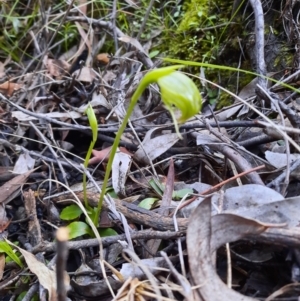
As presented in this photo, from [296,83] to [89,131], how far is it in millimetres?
633

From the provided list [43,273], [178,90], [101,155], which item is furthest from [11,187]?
[178,90]

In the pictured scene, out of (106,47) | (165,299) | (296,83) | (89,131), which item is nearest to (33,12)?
(106,47)

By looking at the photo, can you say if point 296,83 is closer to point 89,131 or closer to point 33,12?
point 89,131

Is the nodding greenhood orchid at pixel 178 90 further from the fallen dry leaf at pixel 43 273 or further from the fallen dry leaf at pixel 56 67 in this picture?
the fallen dry leaf at pixel 56 67

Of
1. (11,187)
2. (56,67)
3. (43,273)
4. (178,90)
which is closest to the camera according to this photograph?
(178,90)

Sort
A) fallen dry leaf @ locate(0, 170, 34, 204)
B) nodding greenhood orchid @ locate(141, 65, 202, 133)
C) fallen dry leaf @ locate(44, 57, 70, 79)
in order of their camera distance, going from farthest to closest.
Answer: fallen dry leaf @ locate(44, 57, 70, 79) < fallen dry leaf @ locate(0, 170, 34, 204) < nodding greenhood orchid @ locate(141, 65, 202, 133)

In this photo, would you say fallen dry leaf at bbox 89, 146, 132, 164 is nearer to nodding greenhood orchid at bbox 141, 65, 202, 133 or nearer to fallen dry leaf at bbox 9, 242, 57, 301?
fallen dry leaf at bbox 9, 242, 57, 301

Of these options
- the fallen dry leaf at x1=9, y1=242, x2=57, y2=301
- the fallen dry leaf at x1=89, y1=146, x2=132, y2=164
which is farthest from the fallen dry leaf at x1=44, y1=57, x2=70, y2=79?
the fallen dry leaf at x1=9, y1=242, x2=57, y2=301

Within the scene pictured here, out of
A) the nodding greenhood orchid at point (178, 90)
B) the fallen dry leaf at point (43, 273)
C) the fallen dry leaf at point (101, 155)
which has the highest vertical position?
the nodding greenhood orchid at point (178, 90)

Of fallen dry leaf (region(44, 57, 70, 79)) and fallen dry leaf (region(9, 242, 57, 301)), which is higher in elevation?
fallen dry leaf (region(44, 57, 70, 79))

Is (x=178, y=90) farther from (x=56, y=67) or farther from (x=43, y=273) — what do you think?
(x=56, y=67)

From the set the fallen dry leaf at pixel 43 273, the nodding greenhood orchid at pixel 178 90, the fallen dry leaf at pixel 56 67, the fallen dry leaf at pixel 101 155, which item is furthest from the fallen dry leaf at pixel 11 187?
the nodding greenhood orchid at pixel 178 90

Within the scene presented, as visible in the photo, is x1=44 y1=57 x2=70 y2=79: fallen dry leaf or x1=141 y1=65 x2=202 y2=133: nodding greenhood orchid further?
x1=44 y1=57 x2=70 y2=79: fallen dry leaf

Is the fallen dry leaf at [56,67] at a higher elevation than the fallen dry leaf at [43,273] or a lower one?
higher
